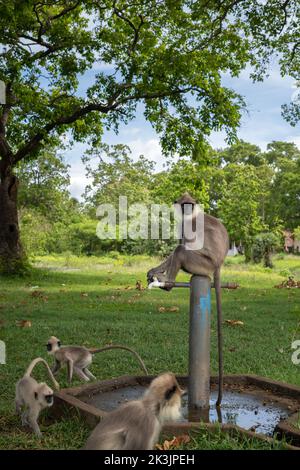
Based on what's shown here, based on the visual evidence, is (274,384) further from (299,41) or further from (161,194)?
(161,194)

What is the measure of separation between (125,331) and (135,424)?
5175 mm

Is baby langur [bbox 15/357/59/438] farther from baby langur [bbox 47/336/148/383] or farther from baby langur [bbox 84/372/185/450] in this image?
baby langur [bbox 84/372/185/450]

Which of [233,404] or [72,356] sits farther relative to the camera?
[72,356]

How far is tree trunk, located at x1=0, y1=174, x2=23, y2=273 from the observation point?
54.1 feet

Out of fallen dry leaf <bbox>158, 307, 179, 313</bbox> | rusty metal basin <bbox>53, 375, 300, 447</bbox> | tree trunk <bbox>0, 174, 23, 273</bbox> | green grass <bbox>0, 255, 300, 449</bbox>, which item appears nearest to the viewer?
rusty metal basin <bbox>53, 375, 300, 447</bbox>

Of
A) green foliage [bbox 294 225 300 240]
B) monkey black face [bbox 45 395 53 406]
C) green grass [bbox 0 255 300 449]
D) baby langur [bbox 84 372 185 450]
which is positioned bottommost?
green grass [bbox 0 255 300 449]

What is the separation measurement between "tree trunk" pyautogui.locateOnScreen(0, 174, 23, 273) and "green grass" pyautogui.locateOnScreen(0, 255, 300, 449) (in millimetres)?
2333

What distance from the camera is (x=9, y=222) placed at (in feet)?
55.0

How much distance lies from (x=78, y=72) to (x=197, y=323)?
13.4m

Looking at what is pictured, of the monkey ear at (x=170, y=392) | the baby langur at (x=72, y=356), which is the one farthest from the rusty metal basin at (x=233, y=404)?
the monkey ear at (x=170, y=392)

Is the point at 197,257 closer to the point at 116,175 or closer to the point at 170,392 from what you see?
the point at 170,392

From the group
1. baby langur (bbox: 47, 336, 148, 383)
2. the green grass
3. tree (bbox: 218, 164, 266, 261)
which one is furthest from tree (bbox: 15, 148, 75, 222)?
baby langur (bbox: 47, 336, 148, 383)

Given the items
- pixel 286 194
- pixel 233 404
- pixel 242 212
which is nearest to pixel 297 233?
pixel 286 194
